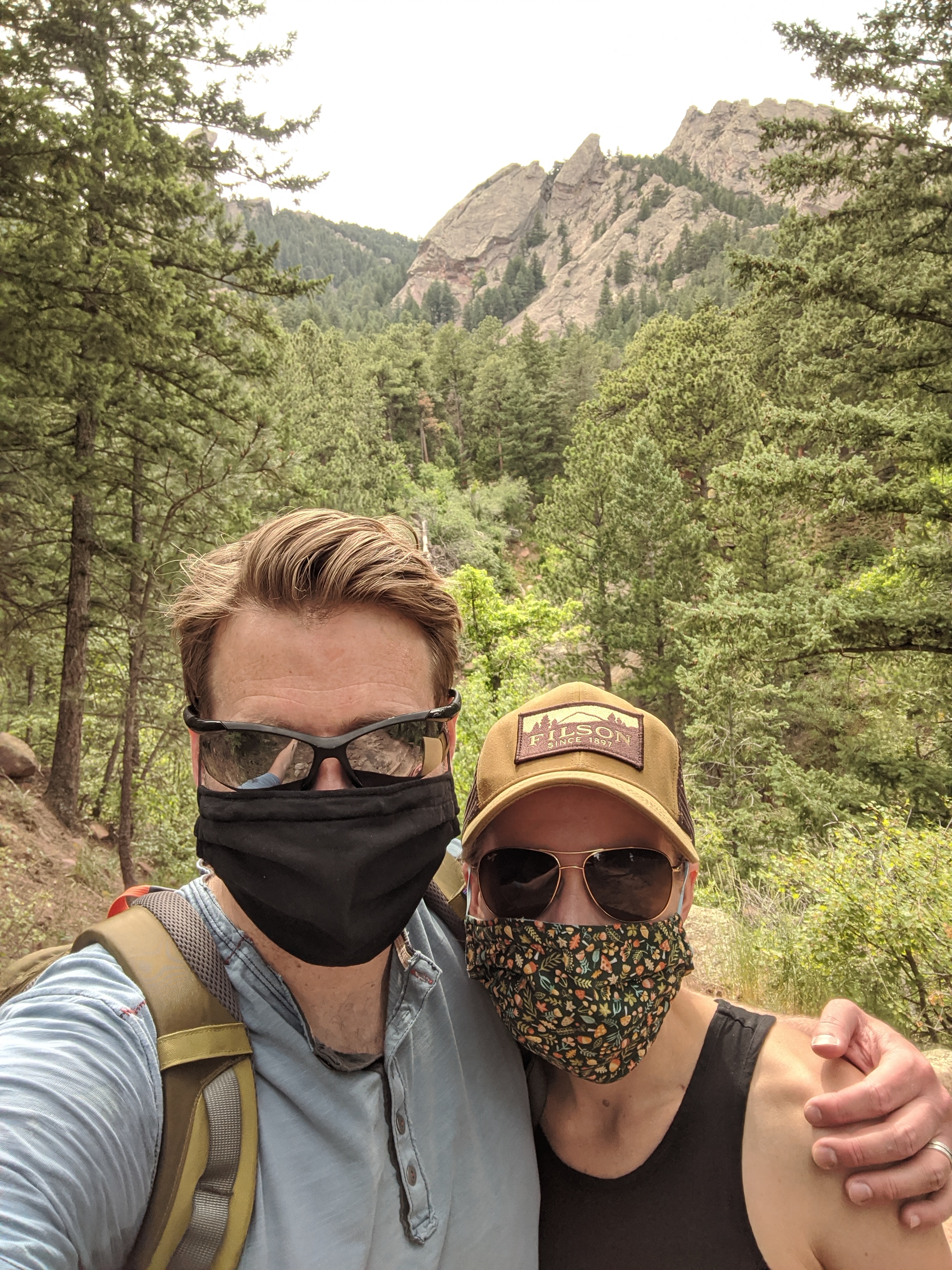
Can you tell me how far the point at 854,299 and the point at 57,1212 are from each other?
34.2 ft

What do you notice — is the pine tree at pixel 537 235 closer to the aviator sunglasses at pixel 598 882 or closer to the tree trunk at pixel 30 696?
the tree trunk at pixel 30 696

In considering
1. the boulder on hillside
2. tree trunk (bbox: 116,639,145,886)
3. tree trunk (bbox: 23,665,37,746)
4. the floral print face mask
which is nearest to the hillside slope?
tree trunk (bbox: 23,665,37,746)

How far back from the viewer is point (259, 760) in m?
1.47

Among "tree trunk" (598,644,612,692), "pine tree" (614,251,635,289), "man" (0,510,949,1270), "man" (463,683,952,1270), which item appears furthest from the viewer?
"pine tree" (614,251,635,289)

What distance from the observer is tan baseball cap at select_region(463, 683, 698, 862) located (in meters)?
1.57

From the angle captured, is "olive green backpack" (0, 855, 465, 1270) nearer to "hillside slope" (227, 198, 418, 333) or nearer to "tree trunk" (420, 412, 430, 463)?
"tree trunk" (420, 412, 430, 463)

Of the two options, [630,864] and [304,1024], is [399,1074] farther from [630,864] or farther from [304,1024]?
[630,864]

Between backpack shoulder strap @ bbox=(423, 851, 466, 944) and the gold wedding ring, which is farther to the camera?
backpack shoulder strap @ bbox=(423, 851, 466, 944)

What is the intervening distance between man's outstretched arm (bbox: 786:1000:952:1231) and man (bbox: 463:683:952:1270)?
0.05 m

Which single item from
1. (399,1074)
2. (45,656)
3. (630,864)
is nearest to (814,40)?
(630,864)

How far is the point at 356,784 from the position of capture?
1.48m

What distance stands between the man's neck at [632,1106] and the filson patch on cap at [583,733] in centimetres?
56

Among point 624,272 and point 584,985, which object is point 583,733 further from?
point 624,272

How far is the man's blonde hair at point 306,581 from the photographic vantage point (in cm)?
145
